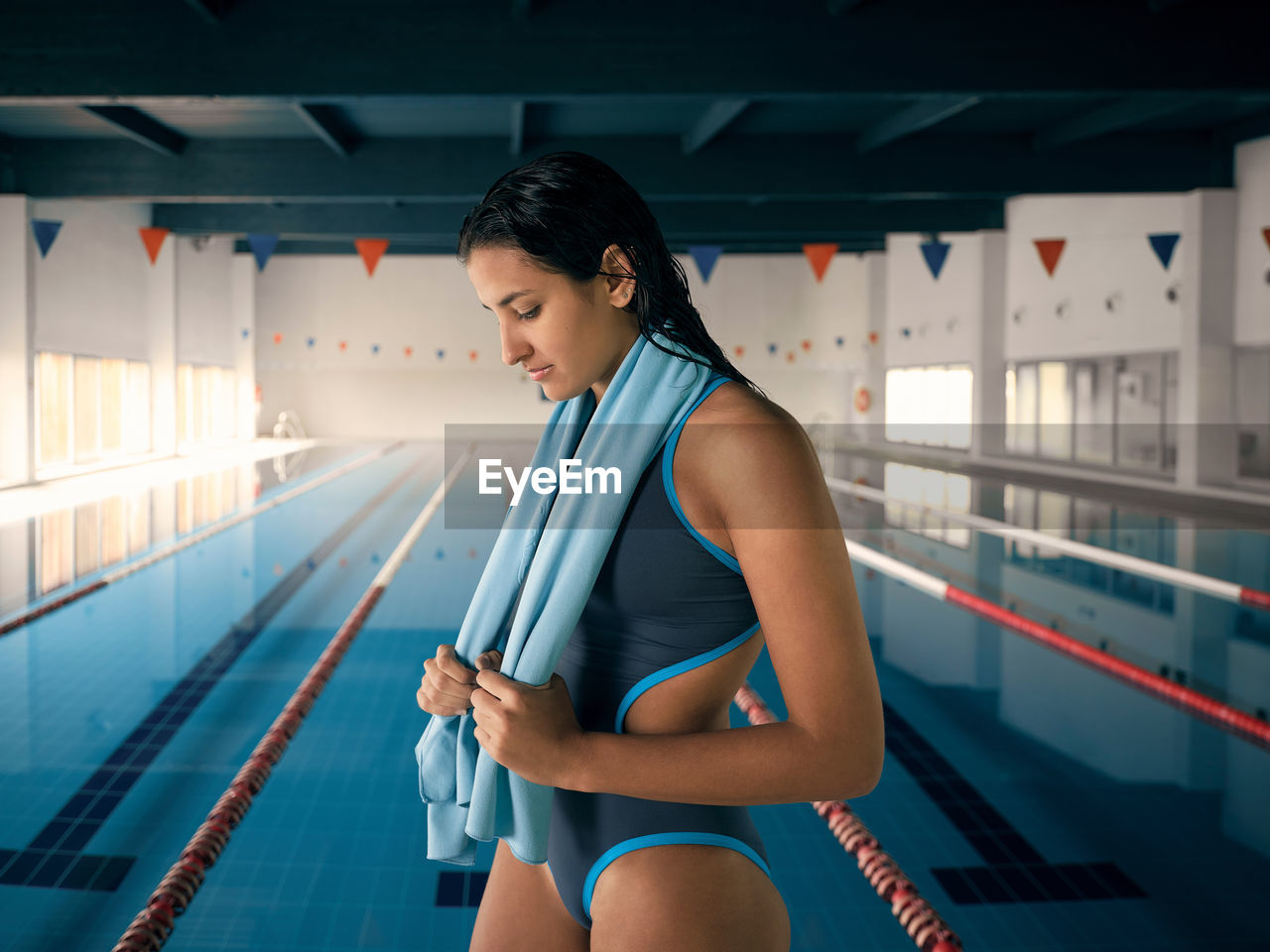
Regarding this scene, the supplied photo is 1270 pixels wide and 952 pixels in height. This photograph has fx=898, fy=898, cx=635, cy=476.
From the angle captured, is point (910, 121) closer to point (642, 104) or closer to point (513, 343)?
point (642, 104)

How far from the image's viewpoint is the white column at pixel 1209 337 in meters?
9.85

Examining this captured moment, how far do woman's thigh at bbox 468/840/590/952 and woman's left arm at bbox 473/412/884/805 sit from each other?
30 centimetres

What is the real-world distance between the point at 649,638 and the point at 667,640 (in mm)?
18

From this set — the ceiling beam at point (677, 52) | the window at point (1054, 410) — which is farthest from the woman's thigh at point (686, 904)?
the window at point (1054, 410)

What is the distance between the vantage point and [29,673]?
403 centimetres

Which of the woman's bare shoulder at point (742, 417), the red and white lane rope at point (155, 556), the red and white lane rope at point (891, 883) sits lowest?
the red and white lane rope at point (891, 883)

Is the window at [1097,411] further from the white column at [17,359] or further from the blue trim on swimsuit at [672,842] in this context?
the white column at [17,359]

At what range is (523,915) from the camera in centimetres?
98

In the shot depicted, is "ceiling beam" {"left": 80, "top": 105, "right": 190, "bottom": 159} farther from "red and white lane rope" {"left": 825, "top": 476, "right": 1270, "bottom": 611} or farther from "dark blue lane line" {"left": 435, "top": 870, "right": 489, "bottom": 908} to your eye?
"dark blue lane line" {"left": 435, "top": 870, "right": 489, "bottom": 908}

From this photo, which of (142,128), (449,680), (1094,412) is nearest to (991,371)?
(1094,412)

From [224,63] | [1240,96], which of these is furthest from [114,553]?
[1240,96]

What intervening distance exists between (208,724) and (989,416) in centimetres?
1297

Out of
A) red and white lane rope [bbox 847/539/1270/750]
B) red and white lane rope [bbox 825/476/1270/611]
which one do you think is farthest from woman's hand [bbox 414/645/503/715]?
red and white lane rope [bbox 825/476/1270/611]

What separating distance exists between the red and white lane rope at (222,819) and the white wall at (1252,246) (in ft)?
31.7
